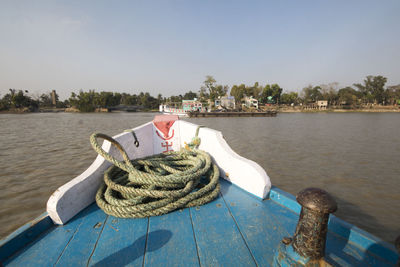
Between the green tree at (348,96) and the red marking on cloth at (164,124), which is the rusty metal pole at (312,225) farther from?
the green tree at (348,96)

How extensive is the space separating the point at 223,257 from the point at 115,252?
0.71 metres

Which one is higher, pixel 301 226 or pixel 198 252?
pixel 301 226

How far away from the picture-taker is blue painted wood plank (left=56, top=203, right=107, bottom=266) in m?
1.10

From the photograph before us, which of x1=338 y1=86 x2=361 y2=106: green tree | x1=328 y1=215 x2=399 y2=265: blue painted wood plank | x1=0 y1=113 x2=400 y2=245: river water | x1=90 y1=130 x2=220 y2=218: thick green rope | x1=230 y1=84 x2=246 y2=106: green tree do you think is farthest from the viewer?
x1=338 y1=86 x2=361 y2=106: green tree

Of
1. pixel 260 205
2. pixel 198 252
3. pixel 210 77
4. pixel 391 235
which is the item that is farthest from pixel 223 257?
pixel 210 77

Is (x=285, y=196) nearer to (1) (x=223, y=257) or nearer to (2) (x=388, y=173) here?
(1) (x=223, y=257)

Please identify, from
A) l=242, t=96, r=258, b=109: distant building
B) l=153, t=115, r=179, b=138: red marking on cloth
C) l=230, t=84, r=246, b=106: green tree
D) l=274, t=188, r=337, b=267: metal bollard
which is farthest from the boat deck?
l=230, t=84, r=246, b=106: green tree

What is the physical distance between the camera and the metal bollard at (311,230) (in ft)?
2.63

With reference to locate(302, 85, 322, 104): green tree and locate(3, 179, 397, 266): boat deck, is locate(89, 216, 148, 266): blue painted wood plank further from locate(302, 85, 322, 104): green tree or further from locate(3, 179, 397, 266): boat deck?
locate(302, 85, 322, 104): green tree

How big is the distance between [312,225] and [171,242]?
90 cm

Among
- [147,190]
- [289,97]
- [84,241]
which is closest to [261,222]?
[147,190]

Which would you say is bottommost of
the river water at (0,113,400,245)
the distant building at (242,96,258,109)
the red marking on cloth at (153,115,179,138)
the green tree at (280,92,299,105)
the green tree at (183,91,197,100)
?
the river water at (0,113,400,245)

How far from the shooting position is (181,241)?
124cm

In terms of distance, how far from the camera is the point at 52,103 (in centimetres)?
7338
